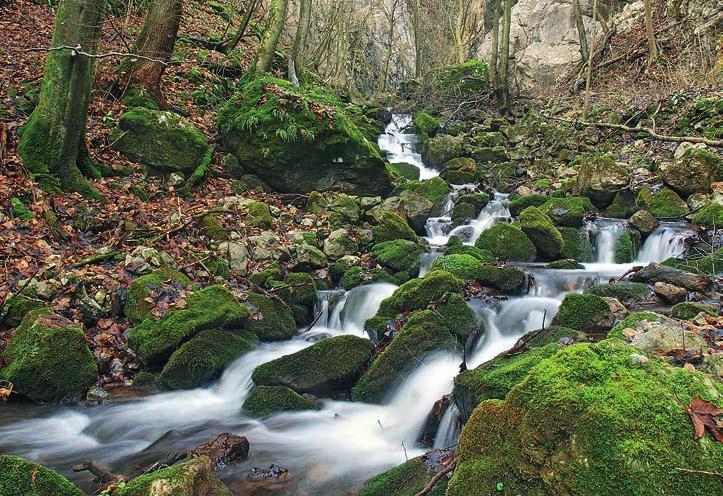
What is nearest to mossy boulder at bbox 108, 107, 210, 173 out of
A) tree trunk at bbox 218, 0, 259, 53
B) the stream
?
the stream

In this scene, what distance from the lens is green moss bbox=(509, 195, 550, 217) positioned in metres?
12.0

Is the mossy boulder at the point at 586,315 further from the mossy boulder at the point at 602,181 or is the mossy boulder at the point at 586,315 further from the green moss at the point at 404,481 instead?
the mossy boulder at the point at 602,181

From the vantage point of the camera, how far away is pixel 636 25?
70.5ft

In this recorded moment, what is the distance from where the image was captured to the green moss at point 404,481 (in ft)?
11.4

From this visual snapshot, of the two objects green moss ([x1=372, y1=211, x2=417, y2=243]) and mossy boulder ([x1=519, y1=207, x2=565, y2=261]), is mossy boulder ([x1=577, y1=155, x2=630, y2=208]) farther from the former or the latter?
green moss ([x1=372, y1=211, x2=417, y2=243])

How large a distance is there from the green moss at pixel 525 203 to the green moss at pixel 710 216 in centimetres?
314

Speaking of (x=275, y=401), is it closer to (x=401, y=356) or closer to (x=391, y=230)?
(x=401, y=356)

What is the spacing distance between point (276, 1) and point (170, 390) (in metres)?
11.6

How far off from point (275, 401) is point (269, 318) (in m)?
2.02

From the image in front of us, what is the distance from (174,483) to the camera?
119 inches

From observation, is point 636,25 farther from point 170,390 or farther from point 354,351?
point 170,390

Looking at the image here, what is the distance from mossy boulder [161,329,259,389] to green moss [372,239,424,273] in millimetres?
3614

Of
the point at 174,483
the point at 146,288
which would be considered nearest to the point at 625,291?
the point at 174,483

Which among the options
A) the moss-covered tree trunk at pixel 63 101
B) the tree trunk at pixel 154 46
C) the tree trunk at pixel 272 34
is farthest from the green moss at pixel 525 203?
the moss-covered tree trunk at pixel 63 101
